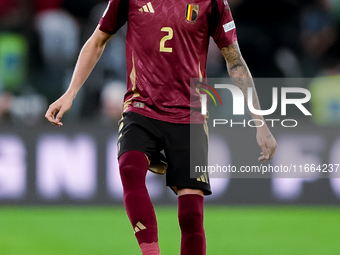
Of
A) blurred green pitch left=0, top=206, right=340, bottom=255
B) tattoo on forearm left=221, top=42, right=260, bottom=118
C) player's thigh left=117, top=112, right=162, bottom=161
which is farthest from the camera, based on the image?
blurred green pitch left=0, top=206, right=340, bottom=255

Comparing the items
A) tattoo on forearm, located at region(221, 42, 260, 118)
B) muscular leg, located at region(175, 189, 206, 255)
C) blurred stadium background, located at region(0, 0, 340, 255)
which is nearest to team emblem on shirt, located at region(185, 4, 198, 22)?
tattoo on forearm, located at region(221, 42, 260, 118)

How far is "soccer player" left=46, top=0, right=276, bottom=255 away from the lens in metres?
3.61

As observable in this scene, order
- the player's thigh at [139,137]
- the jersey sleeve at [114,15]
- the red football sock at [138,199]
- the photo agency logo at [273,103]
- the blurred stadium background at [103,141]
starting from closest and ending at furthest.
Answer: the red football sock at [138,199], the player's thigh at [139,137], the jersey sleeve at [114,15], the blurred stadium background at [103,141], the photo agency logo at [273,103]

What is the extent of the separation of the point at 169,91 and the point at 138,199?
27.1 inches

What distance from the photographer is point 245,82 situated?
393 cm

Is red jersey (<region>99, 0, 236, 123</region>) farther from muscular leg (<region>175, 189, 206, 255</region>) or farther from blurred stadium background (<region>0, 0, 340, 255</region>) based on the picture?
blurred stadium background (<region>0, 0, 340, 255</region>)

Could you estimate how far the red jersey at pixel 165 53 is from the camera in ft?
12.2

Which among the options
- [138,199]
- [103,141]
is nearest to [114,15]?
[138,199]

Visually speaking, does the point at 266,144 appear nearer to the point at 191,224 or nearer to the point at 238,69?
the point at 238,69

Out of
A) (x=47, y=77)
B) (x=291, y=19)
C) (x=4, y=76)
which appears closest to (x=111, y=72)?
(x=47, y=77)

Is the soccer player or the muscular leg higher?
the soccer player

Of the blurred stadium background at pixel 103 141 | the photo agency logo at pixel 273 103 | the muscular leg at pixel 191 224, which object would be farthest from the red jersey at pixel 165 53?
the photo agency logo at pixel 273 103

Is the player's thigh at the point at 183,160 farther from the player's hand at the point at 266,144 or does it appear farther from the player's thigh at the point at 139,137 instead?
the player's hand at the point at 266,144

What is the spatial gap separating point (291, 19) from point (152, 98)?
5.77 meters
